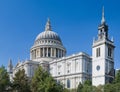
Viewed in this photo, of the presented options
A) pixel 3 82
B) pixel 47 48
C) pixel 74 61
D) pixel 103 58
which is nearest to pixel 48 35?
pixel 47 48

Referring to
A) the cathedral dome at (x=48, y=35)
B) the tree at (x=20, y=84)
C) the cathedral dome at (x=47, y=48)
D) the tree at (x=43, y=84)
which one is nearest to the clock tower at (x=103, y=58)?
the tree at (x=43, y=84)

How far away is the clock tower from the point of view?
339ft

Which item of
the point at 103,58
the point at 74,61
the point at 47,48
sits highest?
the point at 47,48

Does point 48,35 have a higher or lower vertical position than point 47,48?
higher

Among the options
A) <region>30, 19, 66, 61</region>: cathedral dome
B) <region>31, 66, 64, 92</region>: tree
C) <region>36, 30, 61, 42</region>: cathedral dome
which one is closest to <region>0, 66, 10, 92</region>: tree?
<region>31, 66, 64, 92</region>: tree

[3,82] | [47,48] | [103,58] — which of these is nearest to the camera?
[3,82]

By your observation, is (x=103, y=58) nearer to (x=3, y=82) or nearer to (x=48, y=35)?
(x=3, y=82)

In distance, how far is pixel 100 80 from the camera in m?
103

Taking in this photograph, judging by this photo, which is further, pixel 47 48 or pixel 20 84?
pixel 47 48

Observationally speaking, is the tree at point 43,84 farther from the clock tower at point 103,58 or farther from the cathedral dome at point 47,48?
the cathedral dome at point 47,48

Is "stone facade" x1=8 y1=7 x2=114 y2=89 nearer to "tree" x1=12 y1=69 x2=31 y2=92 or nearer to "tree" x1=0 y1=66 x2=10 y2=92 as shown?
"tree" x1=12 y1=69 x2=31 y2=92

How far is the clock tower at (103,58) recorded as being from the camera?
339 ft

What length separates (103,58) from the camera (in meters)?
105

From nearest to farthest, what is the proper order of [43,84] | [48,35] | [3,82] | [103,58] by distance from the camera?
1. [43,84]
2. [3,82]
3. [103,58]
4. [48,35]
